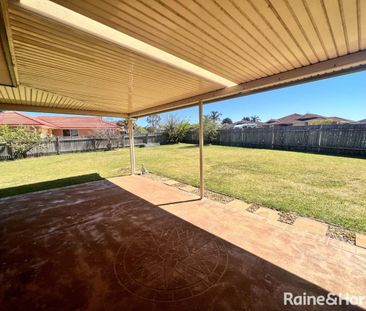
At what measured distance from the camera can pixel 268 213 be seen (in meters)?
3.48

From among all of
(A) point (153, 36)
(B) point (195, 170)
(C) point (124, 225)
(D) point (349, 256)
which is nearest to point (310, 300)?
(D) point (349, 256)

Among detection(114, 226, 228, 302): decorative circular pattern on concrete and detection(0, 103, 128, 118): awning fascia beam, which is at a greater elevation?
detection(0, 103, 128, 118): awning fascia beam

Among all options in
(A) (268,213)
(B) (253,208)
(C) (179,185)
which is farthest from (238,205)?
(C) (179,185)

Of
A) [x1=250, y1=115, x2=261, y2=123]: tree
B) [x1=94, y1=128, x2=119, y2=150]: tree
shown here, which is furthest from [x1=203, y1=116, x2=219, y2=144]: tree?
[x1=250, y1=115, x2=261, y2=123]: tree

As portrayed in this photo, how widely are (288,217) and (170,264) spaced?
229 centimetres

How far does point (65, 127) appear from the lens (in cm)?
1798

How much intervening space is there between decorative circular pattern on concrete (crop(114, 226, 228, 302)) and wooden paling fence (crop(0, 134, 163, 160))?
12975 mm

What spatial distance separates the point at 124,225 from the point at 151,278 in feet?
4.46

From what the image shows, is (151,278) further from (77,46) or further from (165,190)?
(165,190)

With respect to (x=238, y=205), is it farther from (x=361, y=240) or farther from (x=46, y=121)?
(x=46, y=121)

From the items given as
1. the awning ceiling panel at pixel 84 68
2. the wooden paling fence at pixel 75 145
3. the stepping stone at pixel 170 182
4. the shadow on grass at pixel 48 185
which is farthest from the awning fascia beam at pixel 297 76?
the wooden paling fence at pixel 75 145

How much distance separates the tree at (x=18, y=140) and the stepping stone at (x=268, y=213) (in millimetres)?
13786

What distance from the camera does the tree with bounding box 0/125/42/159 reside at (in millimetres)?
11070

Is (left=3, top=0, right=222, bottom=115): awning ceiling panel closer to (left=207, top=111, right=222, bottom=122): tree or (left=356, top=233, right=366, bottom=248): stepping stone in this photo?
(left=356, top=233, right=366, bottom=248): stepping stone
